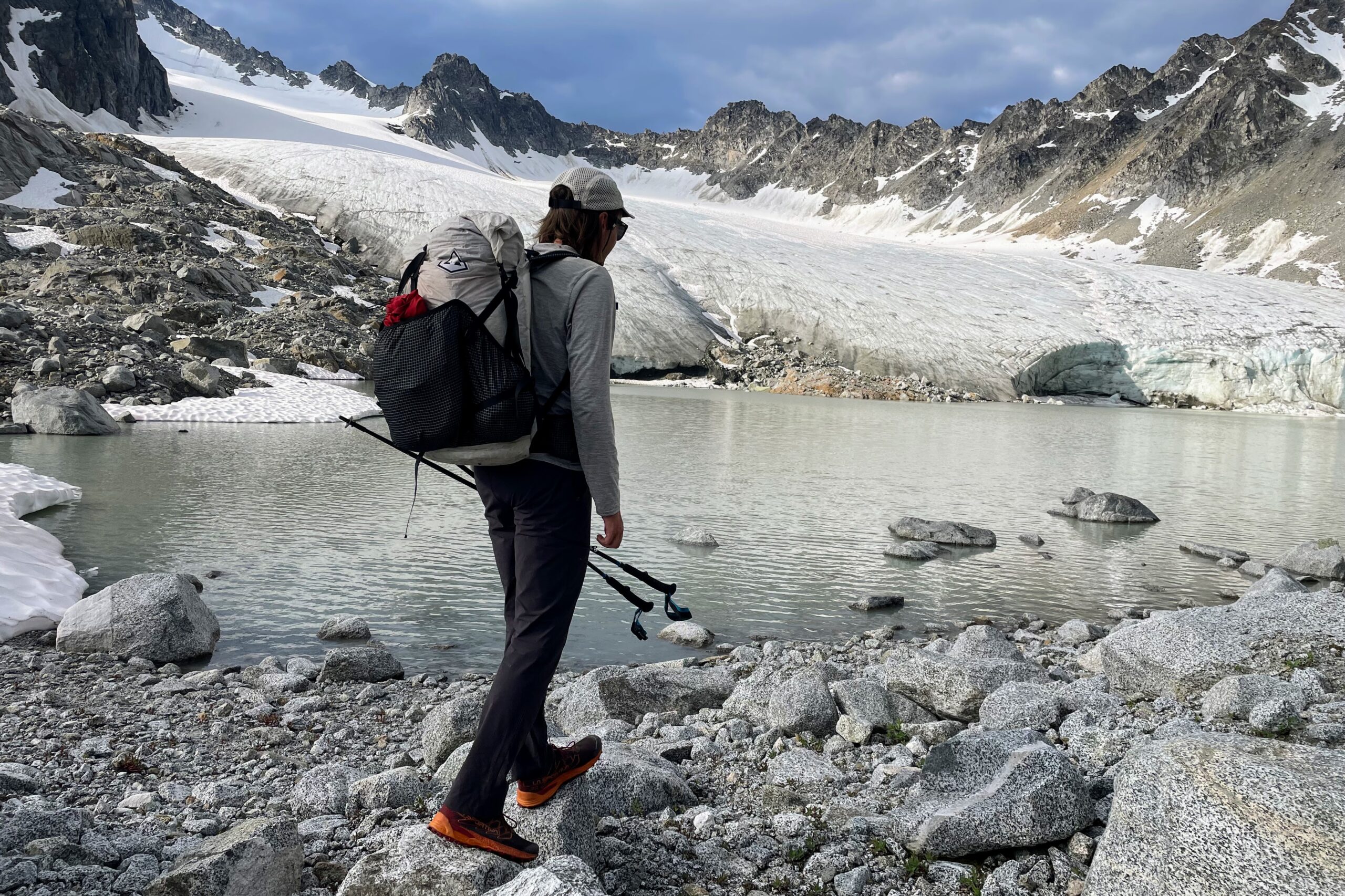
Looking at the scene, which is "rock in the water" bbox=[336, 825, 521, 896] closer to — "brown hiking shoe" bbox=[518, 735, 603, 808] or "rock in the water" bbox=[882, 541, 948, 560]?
"brown hiking shoe" bbox=[518, 735, 603, 808]

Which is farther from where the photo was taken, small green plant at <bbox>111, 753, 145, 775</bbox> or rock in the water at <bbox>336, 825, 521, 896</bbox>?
small green plant at <bbox>111, 753, 145, 775</bbox>

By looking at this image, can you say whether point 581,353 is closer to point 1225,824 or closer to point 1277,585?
point 1225,824

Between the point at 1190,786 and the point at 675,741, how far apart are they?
2375 millimetres

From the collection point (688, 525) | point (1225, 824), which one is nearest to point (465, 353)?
point (1225, 824)

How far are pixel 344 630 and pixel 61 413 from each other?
13.9 m

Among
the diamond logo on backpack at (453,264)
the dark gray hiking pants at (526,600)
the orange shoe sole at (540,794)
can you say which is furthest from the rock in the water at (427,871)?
the diamond logo on backpack at (453,264)

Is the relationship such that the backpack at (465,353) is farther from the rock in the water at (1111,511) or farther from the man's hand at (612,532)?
the rock in the water at (1111,511)

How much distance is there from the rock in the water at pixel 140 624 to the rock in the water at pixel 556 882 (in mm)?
4194

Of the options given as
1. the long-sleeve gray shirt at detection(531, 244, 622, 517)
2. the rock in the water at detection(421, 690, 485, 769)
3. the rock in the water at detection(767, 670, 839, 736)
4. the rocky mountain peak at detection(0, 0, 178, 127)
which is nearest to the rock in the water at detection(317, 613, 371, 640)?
the rock in the water at detection(421, 690, 485, 769)

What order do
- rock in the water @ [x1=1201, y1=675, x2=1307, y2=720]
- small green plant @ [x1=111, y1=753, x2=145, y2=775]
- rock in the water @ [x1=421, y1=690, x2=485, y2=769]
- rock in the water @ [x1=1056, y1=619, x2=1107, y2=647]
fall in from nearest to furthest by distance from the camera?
small green plant @ [x1=111, y1=753, x2=145, y2=775], rock in the water @ [x1=421, y1=690, x2=485, y2=769], rock in the water @ [x1=1201, y1=675, x2=1307, y2=720], rock in the water @ [x1=1056, y1=619, x2=1107, y2=647]

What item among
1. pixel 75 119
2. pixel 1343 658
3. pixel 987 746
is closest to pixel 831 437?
pixel 1343 658

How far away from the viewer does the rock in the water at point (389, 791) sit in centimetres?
345

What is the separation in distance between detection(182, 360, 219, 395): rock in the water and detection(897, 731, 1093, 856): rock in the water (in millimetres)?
22624

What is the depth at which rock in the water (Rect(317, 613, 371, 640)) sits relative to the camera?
6.45 meters
